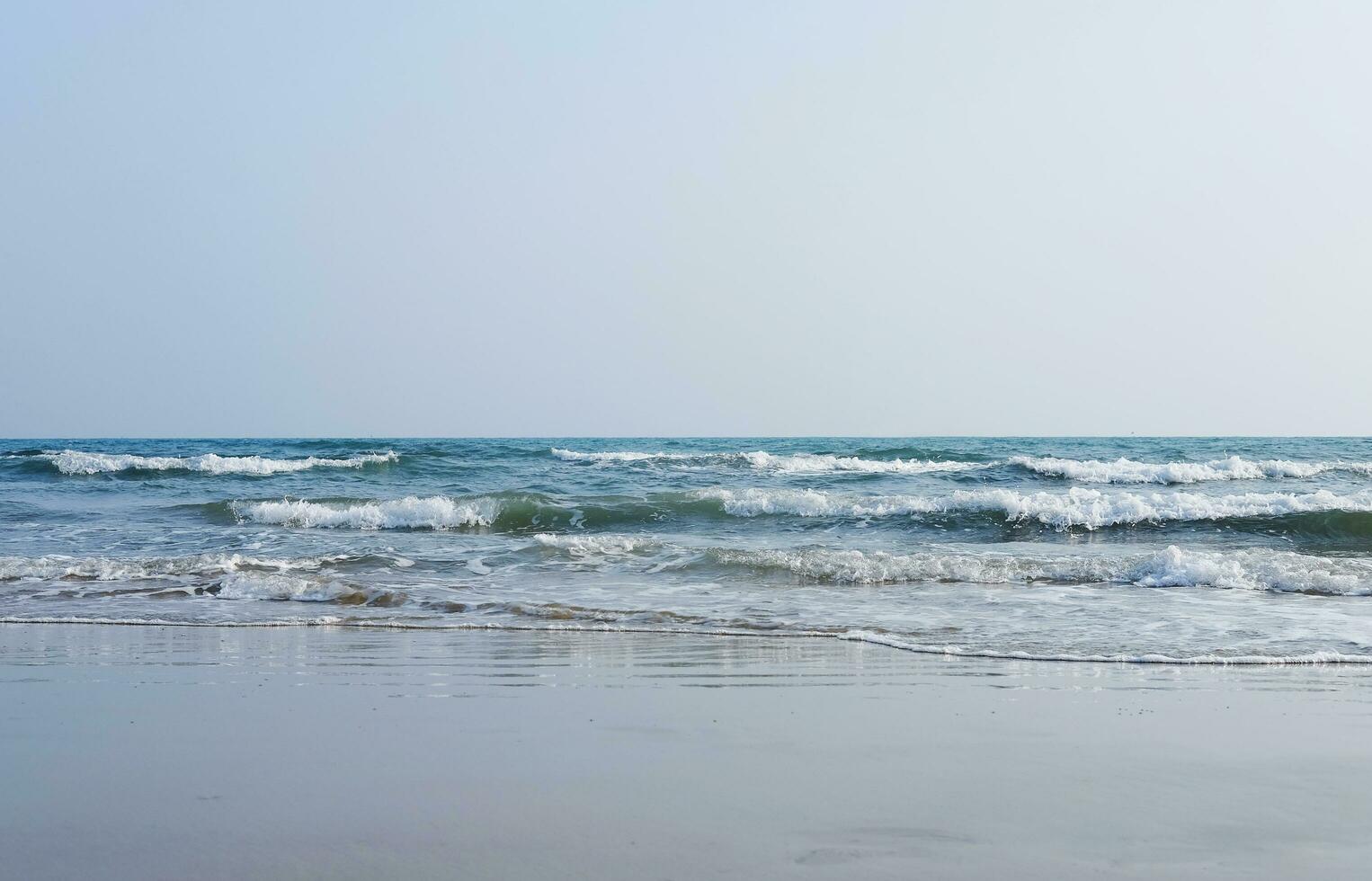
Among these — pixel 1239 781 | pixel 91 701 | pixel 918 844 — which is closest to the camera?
pixel 918 844

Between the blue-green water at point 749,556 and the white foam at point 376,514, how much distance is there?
0.14 ft

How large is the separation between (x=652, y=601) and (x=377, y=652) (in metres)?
3.04

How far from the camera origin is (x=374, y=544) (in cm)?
1308

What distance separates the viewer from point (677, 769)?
383 cm

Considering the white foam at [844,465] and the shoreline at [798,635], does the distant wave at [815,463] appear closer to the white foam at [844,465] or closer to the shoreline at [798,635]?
the white foam at [844,465]

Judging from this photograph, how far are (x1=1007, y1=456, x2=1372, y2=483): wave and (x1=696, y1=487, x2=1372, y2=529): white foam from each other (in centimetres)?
604

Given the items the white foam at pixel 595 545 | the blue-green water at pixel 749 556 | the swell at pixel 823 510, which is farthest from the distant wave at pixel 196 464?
the white foam at pixel 595 545

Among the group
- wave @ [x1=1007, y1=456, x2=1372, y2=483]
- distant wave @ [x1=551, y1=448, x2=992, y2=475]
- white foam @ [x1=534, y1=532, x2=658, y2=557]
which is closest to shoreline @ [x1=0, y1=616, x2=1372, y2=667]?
white foam @ [x1=534, y1=532, x2=658, y2=557]

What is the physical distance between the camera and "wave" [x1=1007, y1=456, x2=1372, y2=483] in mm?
24266

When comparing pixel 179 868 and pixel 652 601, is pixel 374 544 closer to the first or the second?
pixel 652 601

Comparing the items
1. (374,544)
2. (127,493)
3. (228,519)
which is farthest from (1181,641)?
(127,493)

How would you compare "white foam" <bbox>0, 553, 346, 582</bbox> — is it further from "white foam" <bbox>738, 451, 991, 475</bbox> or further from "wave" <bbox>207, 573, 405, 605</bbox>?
"white foam" <bbox>738, 451, 991, 475</bbox>

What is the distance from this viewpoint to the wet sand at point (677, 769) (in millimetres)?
2918

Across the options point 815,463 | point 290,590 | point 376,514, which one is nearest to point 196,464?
point 376,514
